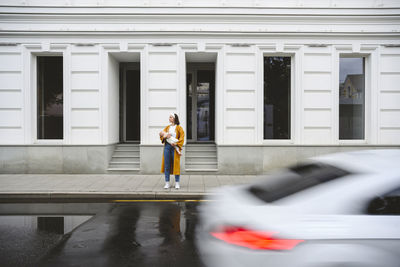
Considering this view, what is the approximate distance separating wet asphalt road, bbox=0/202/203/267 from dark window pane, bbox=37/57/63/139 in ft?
20.2

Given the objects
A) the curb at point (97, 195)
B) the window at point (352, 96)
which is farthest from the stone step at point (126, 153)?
the window at point (352, 96)

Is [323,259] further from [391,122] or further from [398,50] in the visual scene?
[398,50]

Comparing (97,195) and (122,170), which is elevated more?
(122,170)

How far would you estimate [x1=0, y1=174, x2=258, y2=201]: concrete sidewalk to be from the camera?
24.3ft

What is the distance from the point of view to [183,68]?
10461 millimetres

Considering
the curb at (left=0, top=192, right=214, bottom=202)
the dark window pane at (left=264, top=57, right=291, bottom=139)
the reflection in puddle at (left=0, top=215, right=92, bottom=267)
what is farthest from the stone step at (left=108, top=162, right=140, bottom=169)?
the dark window pane at (left=264, top=57, right=291, bottom=139)

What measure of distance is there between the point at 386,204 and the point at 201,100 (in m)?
11.2

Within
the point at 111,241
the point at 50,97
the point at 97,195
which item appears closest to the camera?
the point at 111,241

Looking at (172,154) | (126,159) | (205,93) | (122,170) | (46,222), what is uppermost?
(205,93)

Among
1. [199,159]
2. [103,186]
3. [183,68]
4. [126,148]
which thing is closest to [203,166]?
[199,159]

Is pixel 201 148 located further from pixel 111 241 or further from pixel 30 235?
pixel 30 235

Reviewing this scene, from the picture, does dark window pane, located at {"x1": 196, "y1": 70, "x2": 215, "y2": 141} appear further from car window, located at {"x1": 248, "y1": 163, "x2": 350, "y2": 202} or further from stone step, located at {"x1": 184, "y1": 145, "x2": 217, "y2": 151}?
car window, located at {"x1": 248, "y1": 163, "x2": 350, "y2": 202}

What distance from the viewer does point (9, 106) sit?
10367 mm

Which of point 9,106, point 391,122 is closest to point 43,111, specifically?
point 9,106
